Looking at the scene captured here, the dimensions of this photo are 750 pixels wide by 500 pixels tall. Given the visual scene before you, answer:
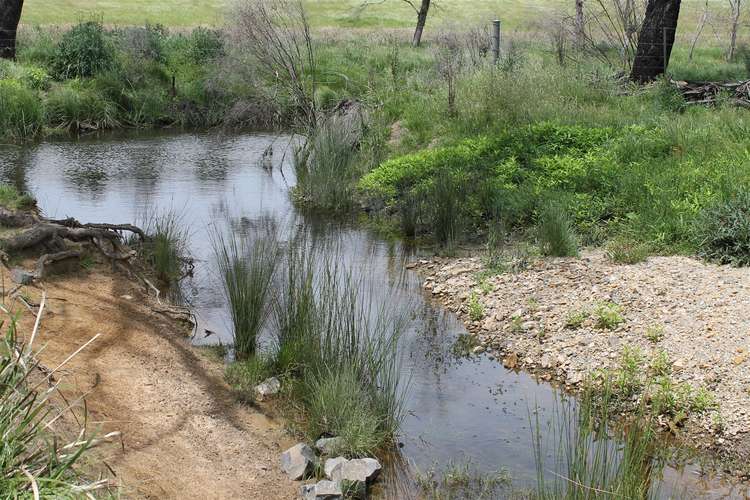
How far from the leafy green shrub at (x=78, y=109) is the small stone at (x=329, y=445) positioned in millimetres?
14090

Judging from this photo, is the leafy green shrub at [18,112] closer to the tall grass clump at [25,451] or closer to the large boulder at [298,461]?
the large boulder at [298,461]

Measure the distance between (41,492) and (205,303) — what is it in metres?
5.23

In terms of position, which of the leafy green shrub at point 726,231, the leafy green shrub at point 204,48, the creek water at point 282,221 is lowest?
the creek water at point 282,221

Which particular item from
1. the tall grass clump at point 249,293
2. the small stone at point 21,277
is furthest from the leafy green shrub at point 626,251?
the small stone at point 21,277

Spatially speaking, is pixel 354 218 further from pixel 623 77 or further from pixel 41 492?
pixel 41 492

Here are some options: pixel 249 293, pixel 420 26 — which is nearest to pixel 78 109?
pixel 249 293

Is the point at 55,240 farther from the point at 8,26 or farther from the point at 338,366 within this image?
the point at 8,26

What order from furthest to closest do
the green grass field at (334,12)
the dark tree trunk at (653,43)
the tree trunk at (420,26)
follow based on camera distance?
the green grass field at (334,12)
the tree trunk at (420,26)
the dark tree trunk at (653,43)

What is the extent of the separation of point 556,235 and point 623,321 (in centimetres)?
193

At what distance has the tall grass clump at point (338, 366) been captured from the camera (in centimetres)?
566

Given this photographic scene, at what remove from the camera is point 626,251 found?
8.74m

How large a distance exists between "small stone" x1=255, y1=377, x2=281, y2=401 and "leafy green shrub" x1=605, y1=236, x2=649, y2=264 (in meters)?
3.88

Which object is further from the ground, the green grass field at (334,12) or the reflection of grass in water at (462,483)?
the green grass field at (334,12)

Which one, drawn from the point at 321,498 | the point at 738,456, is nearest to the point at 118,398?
the point at 321,498
